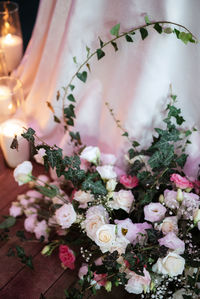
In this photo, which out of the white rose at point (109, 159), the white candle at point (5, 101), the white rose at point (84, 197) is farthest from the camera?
the white candle at point (5, 101)

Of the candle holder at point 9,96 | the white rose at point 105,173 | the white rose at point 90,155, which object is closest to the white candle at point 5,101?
the candle holder at point 9,96

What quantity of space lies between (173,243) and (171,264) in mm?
56

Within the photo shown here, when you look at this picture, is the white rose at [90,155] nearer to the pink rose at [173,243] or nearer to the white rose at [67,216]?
the white rose at [67,216]

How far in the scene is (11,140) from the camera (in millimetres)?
1493

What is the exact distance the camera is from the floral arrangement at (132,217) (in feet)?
3.33

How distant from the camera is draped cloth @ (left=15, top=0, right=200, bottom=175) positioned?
3.87ft

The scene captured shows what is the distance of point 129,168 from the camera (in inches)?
53.1

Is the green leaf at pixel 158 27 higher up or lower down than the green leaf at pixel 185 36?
higher up

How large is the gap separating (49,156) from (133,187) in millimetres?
359

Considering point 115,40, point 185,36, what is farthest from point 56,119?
point 185,36

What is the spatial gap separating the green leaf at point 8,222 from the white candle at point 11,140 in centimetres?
26

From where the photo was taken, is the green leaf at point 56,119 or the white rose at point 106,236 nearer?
the white rose at point 106,236

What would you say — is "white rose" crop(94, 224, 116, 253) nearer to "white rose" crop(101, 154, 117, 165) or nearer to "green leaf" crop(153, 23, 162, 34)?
"white rose" crop(101, 154, 117, 165)

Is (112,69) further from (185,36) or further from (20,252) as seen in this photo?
(20,252)
